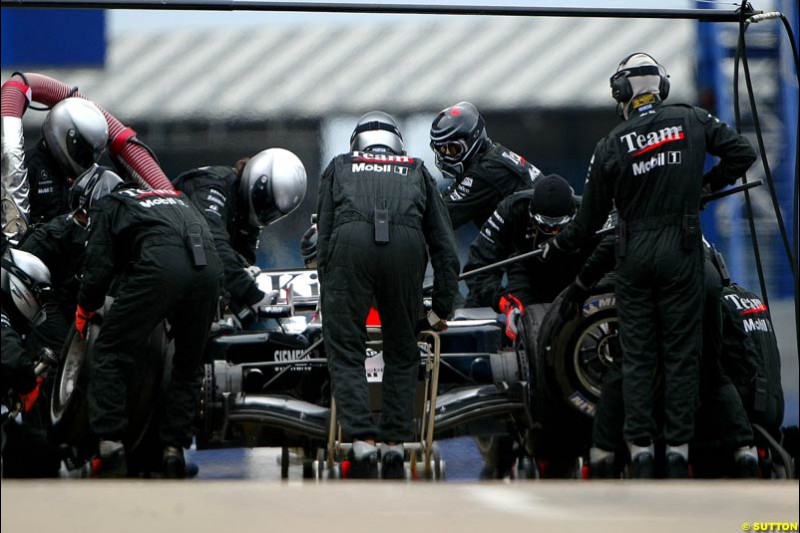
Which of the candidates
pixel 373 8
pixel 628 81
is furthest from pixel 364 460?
pixel 373 8

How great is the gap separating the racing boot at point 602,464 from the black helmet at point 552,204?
53.9 inches

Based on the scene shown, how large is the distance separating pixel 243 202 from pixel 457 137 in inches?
55.2

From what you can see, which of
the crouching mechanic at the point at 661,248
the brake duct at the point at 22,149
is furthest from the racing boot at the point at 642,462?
the brake duct at the point at 22,149

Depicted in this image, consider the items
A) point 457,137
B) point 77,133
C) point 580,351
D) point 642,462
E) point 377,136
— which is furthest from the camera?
point 457,137

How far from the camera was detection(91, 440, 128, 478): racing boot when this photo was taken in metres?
6.10

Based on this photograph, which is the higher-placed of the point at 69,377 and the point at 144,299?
the point at 144,299

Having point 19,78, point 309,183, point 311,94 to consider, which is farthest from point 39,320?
point 311,94

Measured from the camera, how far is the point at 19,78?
789cm

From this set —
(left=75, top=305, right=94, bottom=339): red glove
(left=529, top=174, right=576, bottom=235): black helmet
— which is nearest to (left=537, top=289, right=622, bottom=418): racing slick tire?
(left=529, top=174, right=576, bottom=235): black helmet

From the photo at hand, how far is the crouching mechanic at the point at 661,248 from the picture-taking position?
5777 mm

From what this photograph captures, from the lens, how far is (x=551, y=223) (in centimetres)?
695

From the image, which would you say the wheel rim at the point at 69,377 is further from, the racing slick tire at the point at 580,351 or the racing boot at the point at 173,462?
the racing slick tire at the point at 580,351

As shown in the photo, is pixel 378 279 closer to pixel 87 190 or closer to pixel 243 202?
pixel 243 202

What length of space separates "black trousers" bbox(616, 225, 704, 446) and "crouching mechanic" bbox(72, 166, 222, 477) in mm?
1951
